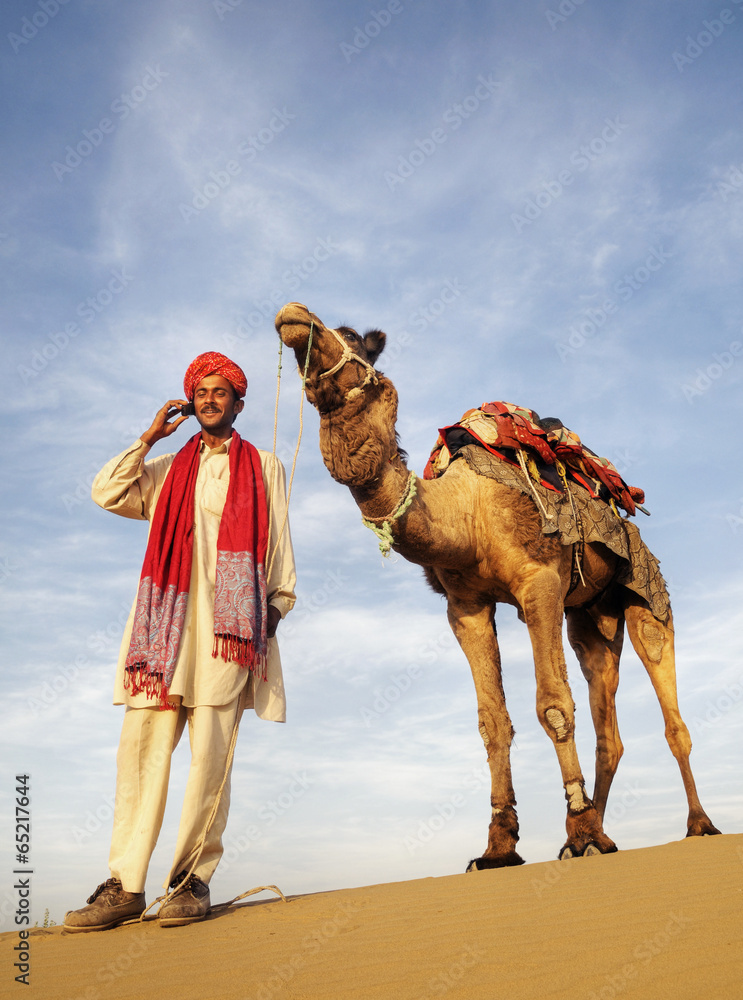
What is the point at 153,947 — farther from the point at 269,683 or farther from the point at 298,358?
the point at 298,358

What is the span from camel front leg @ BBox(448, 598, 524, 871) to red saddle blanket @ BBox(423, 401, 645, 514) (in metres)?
1.28

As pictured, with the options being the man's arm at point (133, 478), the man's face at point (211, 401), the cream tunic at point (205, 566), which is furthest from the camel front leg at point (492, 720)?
the man's arm at point (133, 478)

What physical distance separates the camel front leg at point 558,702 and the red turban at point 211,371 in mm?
2799

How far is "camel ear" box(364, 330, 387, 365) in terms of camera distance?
20.4ft

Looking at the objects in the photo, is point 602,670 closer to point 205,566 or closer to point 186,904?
point 205,566

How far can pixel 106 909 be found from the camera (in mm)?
4148

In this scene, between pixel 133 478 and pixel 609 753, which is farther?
pixel 609 753

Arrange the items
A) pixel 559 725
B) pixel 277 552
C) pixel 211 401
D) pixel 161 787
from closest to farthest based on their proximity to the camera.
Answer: pixel 161 787 → pixel 277 552 → pixel 211 401 → pixel 559 725

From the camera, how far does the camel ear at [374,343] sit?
621 centimetres

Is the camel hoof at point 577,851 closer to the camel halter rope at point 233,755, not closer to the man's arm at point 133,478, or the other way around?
the camel halter rope at point 233,755

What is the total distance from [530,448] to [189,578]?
3.46m

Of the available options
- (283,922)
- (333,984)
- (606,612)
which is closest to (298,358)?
(283,922)

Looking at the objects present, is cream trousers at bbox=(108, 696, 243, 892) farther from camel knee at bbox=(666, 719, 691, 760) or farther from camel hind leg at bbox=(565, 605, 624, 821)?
camel knee at bbox=(666, 719, 691, 760)

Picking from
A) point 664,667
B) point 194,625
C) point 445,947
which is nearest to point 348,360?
point 194,625
